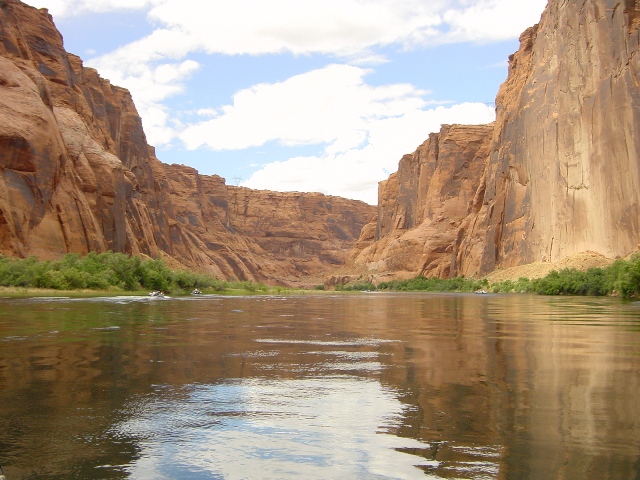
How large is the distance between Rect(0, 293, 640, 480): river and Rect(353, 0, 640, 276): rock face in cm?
4751

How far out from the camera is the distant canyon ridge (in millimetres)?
48500

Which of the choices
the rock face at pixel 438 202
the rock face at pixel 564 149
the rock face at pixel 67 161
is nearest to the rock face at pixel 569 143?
the rock face at pixel 564 149

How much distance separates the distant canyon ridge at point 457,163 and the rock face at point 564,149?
0.57 ft

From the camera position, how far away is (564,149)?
64.8 metres

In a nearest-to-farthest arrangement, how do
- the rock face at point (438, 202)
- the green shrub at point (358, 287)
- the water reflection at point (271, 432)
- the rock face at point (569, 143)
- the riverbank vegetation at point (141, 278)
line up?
the water reflection at point (271, 432)
the riverbank vegetation at point (141, 278)
the rock face at point (569, 143)
the green shrub at point (358, 287)
the rock face at point (438, 202)

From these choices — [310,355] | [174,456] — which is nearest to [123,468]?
[174,456]

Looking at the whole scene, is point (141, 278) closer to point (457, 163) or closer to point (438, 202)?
point (438, 202)

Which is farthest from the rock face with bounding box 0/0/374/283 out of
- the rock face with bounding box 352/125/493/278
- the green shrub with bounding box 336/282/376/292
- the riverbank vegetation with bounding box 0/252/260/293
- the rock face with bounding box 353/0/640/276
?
the rock face with bounding box 353/0/640/276

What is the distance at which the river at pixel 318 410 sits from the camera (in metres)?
4.32

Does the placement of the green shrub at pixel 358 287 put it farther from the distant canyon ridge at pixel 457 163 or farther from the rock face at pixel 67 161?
the rock face at pixel 67 161

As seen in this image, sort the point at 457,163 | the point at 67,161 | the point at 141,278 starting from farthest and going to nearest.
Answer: the point at 457,163 < the point at 67,161 < the point at 141,278

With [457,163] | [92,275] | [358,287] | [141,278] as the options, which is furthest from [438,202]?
[92,275]

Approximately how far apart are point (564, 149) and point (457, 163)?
47685 mm

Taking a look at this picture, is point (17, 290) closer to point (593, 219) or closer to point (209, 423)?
point (209, 423)
